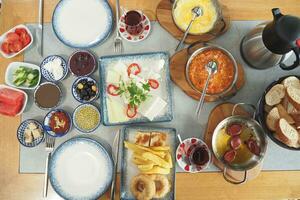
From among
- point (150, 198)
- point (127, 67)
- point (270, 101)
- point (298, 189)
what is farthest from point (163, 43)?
point (298, 189)

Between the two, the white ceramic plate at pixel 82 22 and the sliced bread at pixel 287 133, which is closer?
the sliced bread at pixel 287 133

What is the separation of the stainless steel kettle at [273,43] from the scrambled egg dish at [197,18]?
16cm

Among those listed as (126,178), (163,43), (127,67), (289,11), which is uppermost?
(289,11)

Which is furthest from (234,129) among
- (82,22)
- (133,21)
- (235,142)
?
(82,22)

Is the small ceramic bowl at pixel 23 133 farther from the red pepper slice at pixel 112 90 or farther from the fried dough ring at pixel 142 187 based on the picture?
the fried dough ring at pixel 142 187

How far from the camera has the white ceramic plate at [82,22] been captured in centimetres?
138

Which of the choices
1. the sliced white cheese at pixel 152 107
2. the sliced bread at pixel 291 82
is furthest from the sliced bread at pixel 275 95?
the sliced white cheese at pixel 152 107

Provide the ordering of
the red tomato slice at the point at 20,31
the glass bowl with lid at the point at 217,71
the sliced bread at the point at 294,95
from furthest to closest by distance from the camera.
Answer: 1. the red tomato slice at the point at 20,31
2. the glass bowl with lid at the point at 217,71
3. the sliced bread at the point at 294,95

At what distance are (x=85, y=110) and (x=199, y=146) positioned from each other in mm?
478

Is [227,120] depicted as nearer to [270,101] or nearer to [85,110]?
[270,101]

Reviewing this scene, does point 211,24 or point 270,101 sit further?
point 211,24

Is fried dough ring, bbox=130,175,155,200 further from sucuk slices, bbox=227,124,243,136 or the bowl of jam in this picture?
the bowl of jam

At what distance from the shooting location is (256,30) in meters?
1.25

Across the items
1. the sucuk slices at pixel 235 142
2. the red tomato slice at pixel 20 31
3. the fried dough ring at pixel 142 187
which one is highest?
the red tomato slice at pixel 20 31
